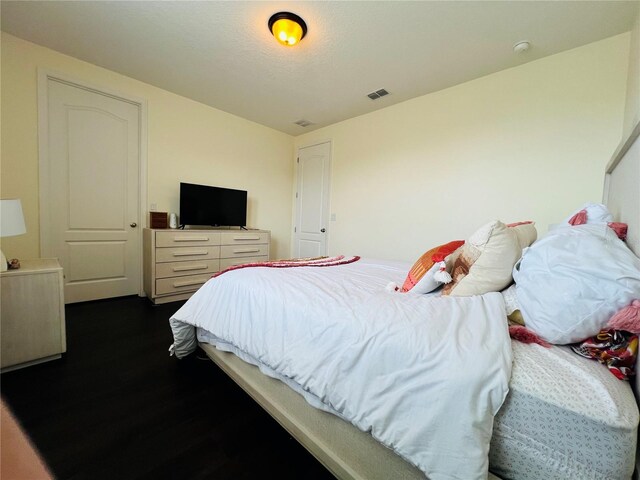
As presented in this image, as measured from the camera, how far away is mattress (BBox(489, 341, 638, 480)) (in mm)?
553

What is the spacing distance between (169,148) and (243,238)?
1.47 metres

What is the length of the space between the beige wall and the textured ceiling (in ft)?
0.56

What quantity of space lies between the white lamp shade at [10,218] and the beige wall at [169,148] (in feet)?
4.58

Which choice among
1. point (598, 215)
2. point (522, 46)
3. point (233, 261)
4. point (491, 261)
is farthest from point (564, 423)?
point (233, 261)

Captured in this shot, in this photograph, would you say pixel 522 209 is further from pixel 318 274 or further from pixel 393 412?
pixel 393 412

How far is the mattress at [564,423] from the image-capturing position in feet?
1.81

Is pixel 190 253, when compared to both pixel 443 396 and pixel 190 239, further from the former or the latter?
pixel 443 396

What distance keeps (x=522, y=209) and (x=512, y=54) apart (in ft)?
4.56

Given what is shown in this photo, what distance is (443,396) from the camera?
689mm

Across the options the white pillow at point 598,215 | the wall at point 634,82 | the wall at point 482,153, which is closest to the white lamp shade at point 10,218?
the white pillow at point 598,215

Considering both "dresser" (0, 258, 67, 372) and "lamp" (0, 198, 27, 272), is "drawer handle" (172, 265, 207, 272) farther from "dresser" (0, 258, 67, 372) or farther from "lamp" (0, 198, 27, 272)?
"lamp" (0, 198, 27, 272)

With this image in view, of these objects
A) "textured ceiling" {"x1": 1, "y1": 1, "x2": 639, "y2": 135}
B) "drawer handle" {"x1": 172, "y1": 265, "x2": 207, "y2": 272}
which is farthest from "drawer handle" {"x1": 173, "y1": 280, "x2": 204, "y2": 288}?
"textured ceiling" {"x1": 1, "y1": 1, "x2": 639, "y2": 135}

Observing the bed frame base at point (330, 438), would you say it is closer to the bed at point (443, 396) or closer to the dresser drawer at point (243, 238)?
the bed at point (443, 396)

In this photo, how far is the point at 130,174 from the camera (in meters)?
3.05
